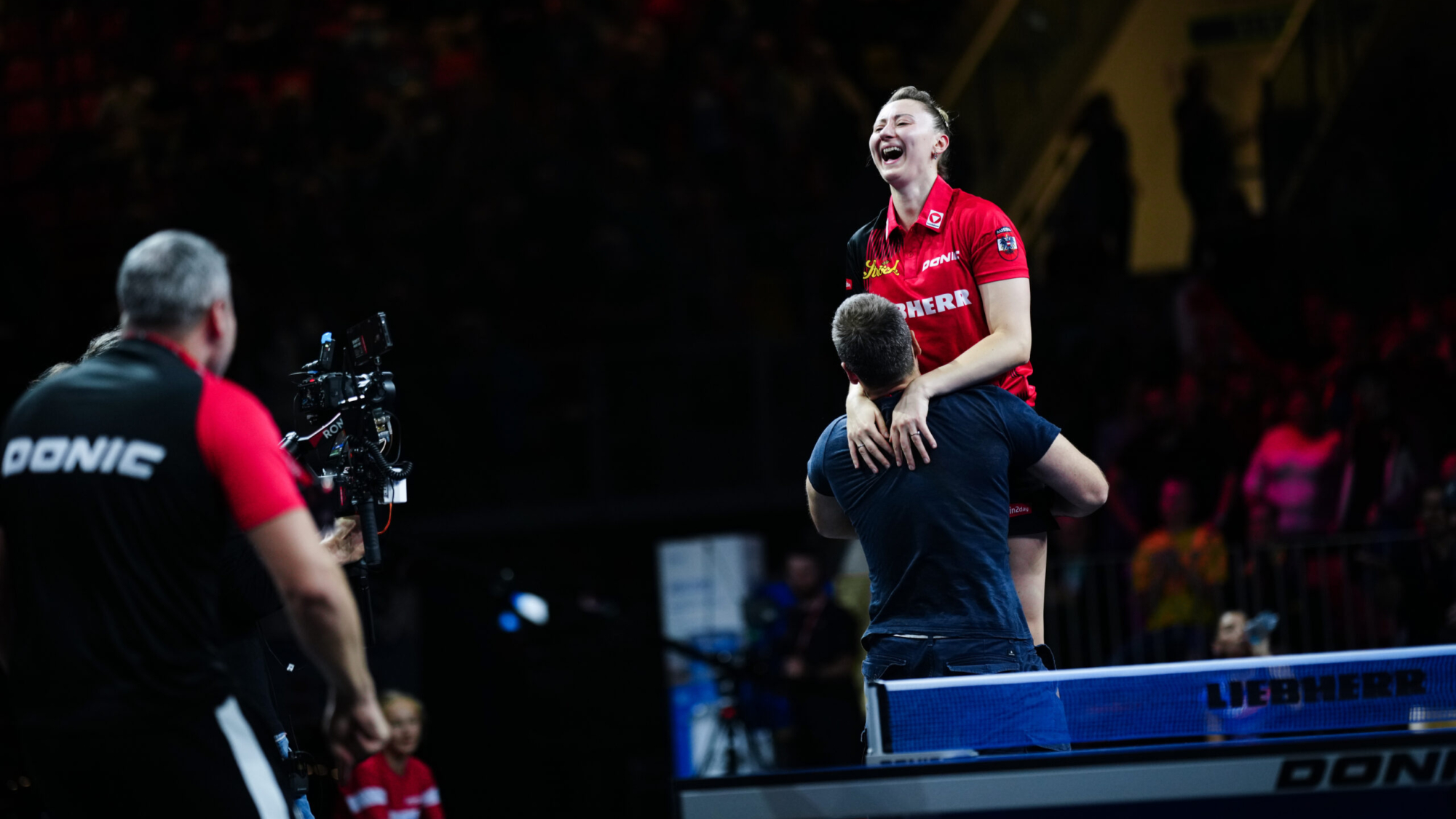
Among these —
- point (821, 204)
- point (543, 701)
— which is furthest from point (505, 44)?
point (543, 701)

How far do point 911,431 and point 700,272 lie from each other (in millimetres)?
8408

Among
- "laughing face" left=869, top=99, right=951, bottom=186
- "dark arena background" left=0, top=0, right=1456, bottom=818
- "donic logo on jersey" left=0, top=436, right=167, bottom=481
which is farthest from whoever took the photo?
"dark arena background" left=0, top=0, right=1456, bottom=818

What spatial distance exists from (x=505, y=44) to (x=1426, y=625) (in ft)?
32.2

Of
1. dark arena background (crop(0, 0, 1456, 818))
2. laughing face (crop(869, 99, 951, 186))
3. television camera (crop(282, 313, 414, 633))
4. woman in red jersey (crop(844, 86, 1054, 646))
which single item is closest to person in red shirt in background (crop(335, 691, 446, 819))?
dark arena background (crop(0, 0, 1456, 818))

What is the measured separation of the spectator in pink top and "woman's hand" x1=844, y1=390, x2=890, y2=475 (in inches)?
228

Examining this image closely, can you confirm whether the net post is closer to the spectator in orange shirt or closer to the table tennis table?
the table tennis table

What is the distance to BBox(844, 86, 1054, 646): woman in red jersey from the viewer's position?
14.6 ft

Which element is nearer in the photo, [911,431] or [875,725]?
[875,725]

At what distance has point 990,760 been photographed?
125 inches

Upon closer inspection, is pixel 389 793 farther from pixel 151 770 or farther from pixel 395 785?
pixel 151 770

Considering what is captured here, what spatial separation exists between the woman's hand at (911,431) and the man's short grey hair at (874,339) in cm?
12

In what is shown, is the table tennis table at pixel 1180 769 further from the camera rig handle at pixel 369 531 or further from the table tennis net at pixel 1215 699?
the camera rig handle at pixel 369 531

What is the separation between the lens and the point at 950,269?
456 centimetres

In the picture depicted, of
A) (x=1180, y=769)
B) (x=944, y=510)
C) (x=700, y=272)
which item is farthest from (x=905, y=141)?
(x=700, y=272)
